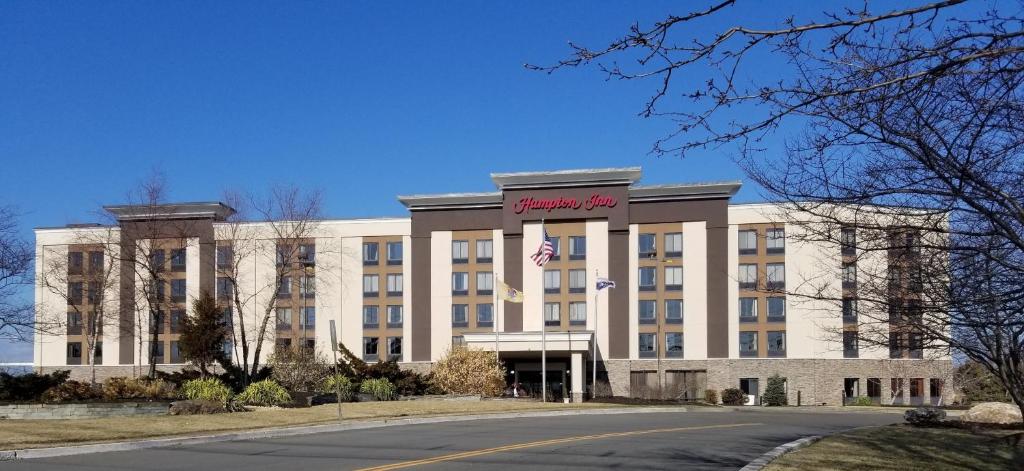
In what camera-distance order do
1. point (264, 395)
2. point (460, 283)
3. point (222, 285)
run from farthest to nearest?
point (222, 285) → point (460, 283) → point (264, 395)

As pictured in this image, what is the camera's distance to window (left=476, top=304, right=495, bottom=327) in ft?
239

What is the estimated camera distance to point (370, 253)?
75.6 m

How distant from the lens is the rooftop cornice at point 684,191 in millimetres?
70125

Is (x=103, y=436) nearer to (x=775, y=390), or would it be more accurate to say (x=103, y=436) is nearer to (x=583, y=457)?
(x=583, y=457)

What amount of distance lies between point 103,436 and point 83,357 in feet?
195

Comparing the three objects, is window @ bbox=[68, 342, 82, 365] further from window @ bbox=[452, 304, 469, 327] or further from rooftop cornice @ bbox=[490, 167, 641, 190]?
rooftop cornice @ bbox=[490, 167, 641, 190]

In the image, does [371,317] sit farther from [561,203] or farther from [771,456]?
[771,456]

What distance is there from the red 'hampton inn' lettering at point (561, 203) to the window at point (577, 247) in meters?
2.35

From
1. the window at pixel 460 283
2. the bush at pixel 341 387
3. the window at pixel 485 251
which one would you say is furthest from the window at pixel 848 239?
the window at pixel 460 283

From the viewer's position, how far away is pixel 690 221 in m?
71.4

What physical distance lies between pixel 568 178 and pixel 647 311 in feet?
37.5

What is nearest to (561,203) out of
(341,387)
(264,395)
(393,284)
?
(393,284)

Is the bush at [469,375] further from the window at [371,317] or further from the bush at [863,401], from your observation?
the bush at [863,401]

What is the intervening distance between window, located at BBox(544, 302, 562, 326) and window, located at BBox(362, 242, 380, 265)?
13963 millimetres
